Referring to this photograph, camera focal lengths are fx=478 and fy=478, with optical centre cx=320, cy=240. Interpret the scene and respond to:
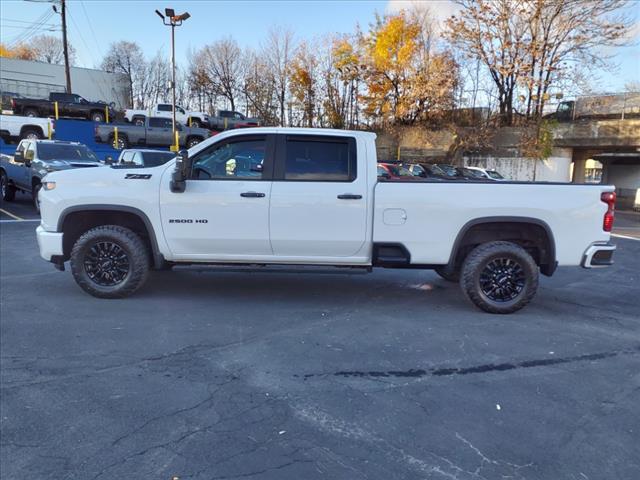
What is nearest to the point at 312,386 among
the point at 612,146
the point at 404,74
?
the point at 612,146

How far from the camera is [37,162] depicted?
13406mm

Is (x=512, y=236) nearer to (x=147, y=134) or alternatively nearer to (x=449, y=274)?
(x=449, y=274)

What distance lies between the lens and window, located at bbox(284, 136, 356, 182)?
5488 mm

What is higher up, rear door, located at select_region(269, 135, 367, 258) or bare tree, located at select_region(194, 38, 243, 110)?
bare tree, located at select_region(194, 38, 243, 110)

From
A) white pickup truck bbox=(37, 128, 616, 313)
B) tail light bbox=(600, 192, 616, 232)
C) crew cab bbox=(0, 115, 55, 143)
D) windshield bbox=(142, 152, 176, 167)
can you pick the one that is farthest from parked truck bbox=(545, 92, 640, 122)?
crew cab bbox=(0, 115, 55, 143)

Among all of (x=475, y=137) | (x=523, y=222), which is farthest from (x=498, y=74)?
(x=523, y=222)

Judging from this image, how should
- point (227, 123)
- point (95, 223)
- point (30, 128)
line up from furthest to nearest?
point (227, 123), point (30, 128), point (95, 223)

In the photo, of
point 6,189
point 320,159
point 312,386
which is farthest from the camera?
point 6,189

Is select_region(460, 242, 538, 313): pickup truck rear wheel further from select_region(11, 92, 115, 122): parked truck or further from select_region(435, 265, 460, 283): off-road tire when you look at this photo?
select_region(11, 92, 115, 122): parked truck

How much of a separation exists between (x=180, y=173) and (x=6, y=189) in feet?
44.7

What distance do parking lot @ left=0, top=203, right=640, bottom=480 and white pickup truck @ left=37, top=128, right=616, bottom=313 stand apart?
1.83 ft

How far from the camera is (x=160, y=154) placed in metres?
15.1

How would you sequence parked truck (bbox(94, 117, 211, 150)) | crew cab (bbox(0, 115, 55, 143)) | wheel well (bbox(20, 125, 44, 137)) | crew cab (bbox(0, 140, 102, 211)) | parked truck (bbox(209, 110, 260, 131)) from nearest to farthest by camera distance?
crew cab (bbox(0, 140, 102, 211))
crew cab (bbox(0, 115, 55, 143))
wheel well (bbox(20, 125, 44, 137))
parked truck (bbox(94, 117, 211, 150))
parked truck (bbox(209, 110, 260, 131))

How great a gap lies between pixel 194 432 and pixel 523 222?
418cm
